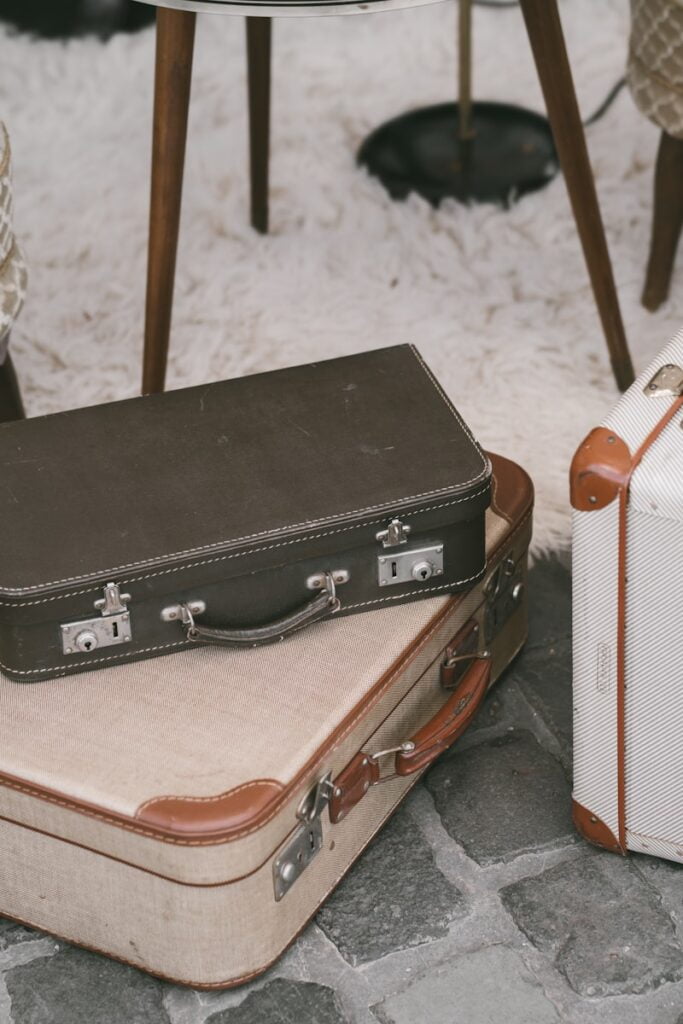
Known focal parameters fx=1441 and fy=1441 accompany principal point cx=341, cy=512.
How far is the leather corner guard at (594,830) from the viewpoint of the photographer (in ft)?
3.92

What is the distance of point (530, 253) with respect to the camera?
1.96m

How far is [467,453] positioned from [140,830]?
41 centimetres

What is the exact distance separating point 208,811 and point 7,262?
2.16 ft

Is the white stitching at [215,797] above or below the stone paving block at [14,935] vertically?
above

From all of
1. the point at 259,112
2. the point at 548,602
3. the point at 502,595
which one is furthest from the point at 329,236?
the point at 502,595

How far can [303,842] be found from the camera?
1.11m

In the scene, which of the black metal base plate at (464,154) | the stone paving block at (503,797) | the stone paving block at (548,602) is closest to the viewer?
the stone paving block at (503,797)

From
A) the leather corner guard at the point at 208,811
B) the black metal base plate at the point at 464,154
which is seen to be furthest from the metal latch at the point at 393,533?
the black metal base plate at the point at 464,154

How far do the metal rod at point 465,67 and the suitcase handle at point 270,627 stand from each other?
3.48 ft

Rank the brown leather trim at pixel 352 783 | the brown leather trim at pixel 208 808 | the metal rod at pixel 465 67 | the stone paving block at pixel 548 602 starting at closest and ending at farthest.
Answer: the brown leather trim at pixel 208 808
the brown leather trim at pixel 352 783
the stone paving block at pixel 548 602
the metal rod at pixel 465 67

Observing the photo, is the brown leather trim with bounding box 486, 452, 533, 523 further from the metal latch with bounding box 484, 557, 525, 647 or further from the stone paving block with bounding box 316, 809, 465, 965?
the stone paving block with bounding box 316, 809, 465, 965

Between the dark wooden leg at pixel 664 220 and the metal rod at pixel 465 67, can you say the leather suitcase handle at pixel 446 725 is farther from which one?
the metal rod at pixel 465 67

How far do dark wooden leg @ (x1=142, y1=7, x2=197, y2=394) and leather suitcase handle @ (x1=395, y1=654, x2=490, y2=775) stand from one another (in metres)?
0.56

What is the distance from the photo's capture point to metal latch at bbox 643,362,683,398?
1.08m
